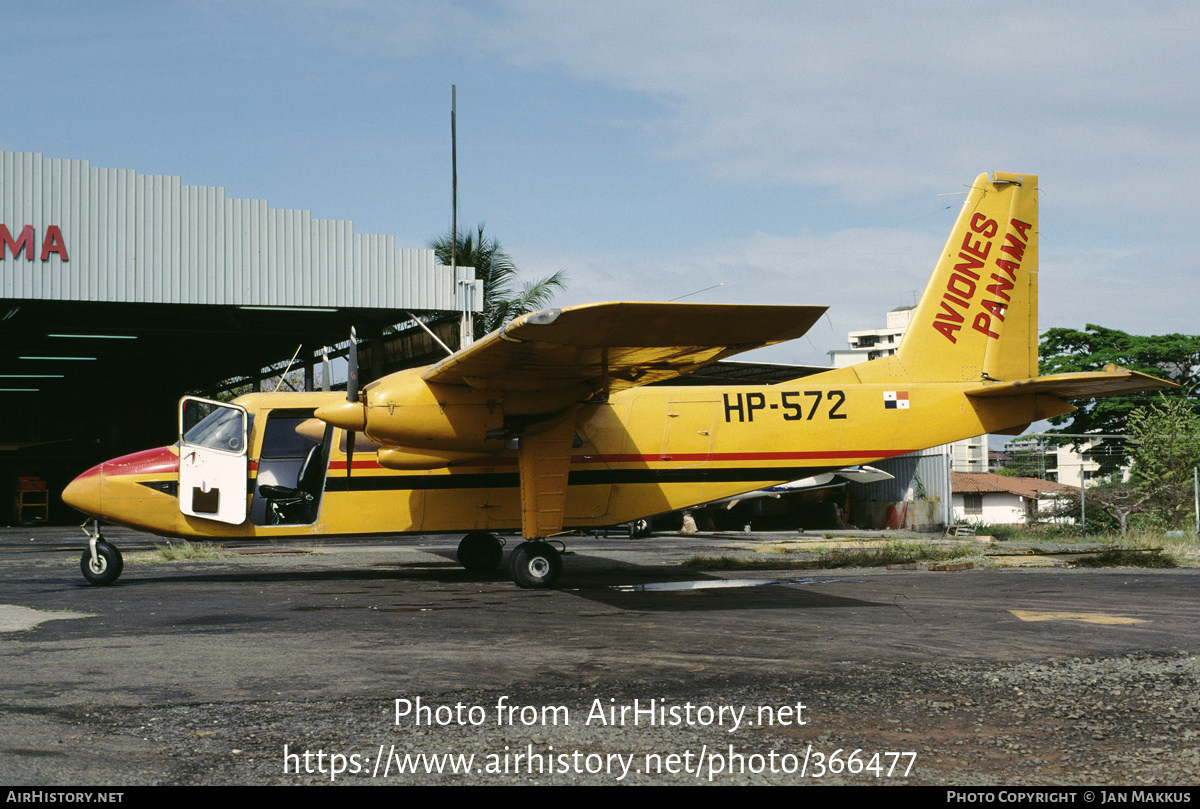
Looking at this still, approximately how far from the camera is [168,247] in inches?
1006

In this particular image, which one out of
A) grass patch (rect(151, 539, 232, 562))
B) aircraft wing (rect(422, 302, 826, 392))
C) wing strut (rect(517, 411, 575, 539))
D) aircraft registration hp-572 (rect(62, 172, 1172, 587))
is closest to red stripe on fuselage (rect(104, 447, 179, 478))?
aircraft registration hp-572 (rect(62, 172, 1172, 587))

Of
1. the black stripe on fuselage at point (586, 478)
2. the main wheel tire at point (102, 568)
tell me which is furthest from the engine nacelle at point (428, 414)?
the main wheel tire at point (102, 568)

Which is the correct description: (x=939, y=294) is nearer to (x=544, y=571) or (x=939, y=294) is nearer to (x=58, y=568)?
(x=544, y=571)

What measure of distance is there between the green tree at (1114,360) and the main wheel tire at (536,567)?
43016mm

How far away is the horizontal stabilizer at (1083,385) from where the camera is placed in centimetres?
1204

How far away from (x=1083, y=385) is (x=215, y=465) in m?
11.8

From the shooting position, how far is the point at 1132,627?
324 inches

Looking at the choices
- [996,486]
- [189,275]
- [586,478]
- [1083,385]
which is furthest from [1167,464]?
[996,486]

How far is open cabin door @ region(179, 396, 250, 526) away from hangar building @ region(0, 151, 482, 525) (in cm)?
1460

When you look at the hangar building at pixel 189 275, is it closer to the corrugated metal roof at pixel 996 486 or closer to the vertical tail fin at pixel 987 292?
the vertical tail fin at pixel 987 292

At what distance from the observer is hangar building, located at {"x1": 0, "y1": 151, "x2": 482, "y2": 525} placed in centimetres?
2478

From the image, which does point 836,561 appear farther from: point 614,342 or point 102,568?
point 102,568
